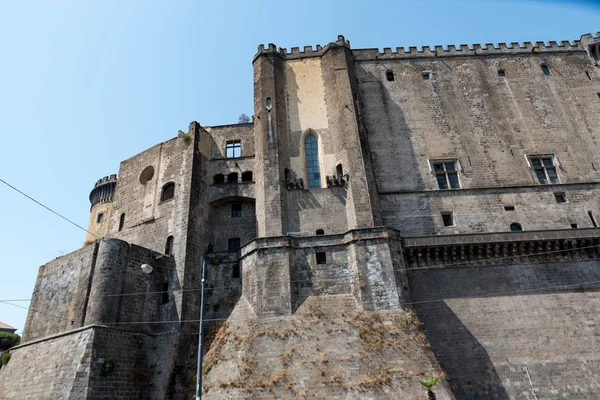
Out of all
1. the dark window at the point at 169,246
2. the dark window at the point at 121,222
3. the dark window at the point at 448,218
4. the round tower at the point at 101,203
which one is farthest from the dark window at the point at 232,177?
the round tower at the point at 101,203

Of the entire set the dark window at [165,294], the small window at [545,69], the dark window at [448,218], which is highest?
the small window at [545,69]

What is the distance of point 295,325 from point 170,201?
11.5 metres

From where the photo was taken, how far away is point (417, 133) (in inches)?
1081

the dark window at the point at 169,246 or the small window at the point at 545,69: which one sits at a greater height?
the small window at the point at 545,69

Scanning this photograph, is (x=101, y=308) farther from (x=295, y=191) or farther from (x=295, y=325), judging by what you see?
(x=295, y=191)

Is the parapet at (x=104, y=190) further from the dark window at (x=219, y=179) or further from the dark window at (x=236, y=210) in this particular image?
the dark window at (x=236, y=210)

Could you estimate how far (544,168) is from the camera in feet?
87.0

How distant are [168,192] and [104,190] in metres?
18.9

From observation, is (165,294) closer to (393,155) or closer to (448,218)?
(393,155)

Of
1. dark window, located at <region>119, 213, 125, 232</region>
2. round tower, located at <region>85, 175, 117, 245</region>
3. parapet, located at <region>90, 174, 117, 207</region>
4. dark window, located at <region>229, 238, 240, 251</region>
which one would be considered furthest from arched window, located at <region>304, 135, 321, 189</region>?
parapet, located at <region>90, 174, 117, 207</region>

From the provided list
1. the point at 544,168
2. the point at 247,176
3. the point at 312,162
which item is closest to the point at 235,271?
the point at 247,176

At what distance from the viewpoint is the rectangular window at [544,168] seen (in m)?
26.2

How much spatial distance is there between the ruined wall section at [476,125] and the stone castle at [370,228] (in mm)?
128

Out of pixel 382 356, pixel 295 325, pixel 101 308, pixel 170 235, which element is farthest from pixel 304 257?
pixel 101 308
